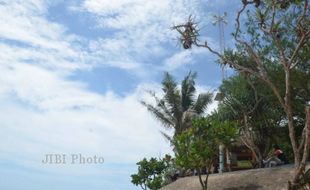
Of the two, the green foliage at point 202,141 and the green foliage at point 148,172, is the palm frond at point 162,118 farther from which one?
the green foliage at point 202,141

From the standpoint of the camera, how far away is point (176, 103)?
29.3 meters

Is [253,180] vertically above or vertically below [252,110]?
below

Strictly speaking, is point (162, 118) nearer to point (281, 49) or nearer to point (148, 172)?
point (148, 172)

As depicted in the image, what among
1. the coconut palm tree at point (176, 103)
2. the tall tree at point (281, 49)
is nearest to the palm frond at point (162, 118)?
the coconut palm tree at point (176, 103)

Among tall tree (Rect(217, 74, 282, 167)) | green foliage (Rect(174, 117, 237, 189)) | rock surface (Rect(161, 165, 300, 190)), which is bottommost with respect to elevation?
rock surface (Rect(161, 165, 300, 190))

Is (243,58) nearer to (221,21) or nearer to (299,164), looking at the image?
(221,21)

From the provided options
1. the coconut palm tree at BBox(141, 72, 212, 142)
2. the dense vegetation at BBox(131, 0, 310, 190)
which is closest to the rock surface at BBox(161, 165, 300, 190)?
the dense vegetation at BBox(131, 0, 310, 190)

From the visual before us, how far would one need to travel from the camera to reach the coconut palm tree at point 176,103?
95.9 feet

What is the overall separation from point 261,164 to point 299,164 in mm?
8628

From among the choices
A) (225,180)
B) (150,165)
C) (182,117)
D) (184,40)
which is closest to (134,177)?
(150,165)


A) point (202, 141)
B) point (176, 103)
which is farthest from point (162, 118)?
point (202, 141)

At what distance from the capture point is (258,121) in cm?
2517

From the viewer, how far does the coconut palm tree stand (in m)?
29.2

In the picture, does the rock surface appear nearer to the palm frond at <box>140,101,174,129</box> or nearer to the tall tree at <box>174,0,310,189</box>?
the tall tree at <box>174,0,310,189</box>
